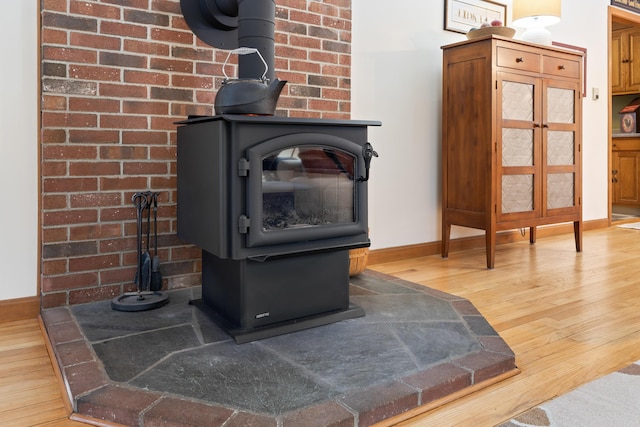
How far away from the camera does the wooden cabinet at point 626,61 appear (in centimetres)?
621

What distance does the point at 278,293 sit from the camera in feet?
6.19

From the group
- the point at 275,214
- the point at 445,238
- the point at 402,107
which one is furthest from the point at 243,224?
the point at 445,238

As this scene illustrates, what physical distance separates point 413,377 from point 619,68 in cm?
632

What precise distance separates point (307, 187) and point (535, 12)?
2.51m

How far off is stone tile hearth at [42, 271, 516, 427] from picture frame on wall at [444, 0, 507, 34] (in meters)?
2.20

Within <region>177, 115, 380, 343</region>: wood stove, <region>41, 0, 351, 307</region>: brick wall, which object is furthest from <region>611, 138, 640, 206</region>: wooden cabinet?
<region>41, 0, 351, 307</region>: brick wall

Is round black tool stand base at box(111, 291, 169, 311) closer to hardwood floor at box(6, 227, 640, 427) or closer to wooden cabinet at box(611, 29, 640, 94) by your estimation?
hardwood floor at box(6, 227, 640, 427)

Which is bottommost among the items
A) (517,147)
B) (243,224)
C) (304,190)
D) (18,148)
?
(243,224)

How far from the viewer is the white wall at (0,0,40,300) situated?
2.04 m

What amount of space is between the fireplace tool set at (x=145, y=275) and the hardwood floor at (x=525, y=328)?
1.11 feet

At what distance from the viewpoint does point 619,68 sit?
6.41 m

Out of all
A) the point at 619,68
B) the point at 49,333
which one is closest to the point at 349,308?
the point at 49,333

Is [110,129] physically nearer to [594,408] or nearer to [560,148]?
[594,408]

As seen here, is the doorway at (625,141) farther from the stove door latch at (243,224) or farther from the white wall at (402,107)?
the stove door latch at (243,224)
